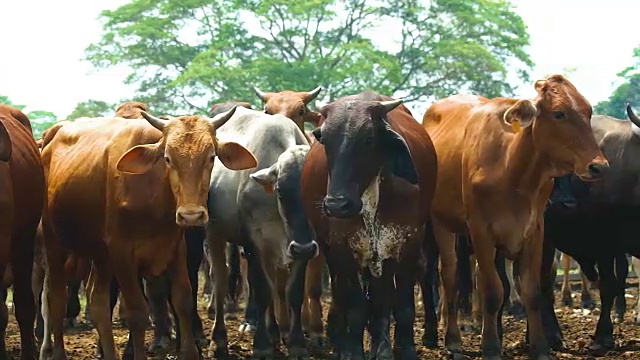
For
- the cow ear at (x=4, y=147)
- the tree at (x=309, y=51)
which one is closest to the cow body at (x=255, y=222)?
the cow ear at (x=4, y=147)

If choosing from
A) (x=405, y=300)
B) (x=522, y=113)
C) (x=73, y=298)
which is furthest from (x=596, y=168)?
(x=73, y=298)

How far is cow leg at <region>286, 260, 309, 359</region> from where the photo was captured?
8844 millimetres

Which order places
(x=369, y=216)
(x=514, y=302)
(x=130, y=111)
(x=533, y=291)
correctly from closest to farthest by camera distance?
(x=369, y=216) < (x=533, y=291) < (x=130, y=111) < (x=514, y=302)

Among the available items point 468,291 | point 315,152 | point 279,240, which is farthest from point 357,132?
point 468,291

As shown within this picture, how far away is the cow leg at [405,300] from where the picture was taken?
314 inches

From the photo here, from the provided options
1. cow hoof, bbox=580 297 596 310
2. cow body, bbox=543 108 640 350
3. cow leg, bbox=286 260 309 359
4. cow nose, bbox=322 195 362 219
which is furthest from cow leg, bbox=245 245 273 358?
cow hoof, bbox=580 297 596 310

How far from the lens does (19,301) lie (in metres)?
8.67

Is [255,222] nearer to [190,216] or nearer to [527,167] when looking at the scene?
[190,216]

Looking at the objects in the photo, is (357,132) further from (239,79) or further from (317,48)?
(317,48)

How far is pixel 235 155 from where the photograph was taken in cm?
809

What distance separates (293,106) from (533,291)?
4185mm

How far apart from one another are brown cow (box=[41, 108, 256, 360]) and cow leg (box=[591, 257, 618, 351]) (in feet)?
10.9

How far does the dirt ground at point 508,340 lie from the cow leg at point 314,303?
0.95 ft

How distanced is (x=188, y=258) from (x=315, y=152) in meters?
1.71
